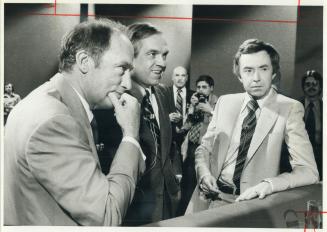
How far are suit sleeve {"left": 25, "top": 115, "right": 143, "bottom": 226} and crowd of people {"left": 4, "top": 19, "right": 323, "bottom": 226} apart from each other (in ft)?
0.13

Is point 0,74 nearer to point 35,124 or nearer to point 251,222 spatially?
point 35,124

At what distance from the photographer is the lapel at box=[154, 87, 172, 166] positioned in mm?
2721

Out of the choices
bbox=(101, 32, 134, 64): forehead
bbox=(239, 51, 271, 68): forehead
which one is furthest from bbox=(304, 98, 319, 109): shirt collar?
bbox=(101, 32, 134, 64): forehead

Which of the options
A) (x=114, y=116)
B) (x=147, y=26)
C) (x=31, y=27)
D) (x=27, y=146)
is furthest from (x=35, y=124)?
(x=147, y=26)

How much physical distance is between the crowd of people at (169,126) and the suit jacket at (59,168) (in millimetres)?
12

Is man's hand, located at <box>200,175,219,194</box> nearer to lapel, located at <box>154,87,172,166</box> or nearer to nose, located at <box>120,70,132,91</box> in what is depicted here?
lapel, located at <box>154,87,172,166</box>

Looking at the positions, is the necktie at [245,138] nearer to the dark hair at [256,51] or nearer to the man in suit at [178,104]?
the dark hair at [256,51]

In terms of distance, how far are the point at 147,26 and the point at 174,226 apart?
3.87ft

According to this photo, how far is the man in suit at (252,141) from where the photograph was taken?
8.91ft

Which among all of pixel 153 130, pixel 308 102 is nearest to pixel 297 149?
pixel 308 102

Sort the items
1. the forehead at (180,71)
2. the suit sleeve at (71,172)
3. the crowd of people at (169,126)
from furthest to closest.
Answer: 1. the forehead at (180,71)
2. the crowd of people at (169,126)
3. the suit sleeve at (71,172)

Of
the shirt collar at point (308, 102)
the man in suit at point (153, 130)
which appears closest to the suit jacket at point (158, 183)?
the man in suit at point (153, 130)

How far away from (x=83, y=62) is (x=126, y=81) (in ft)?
0.88

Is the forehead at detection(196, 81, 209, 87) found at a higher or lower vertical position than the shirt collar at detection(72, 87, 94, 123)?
higher
